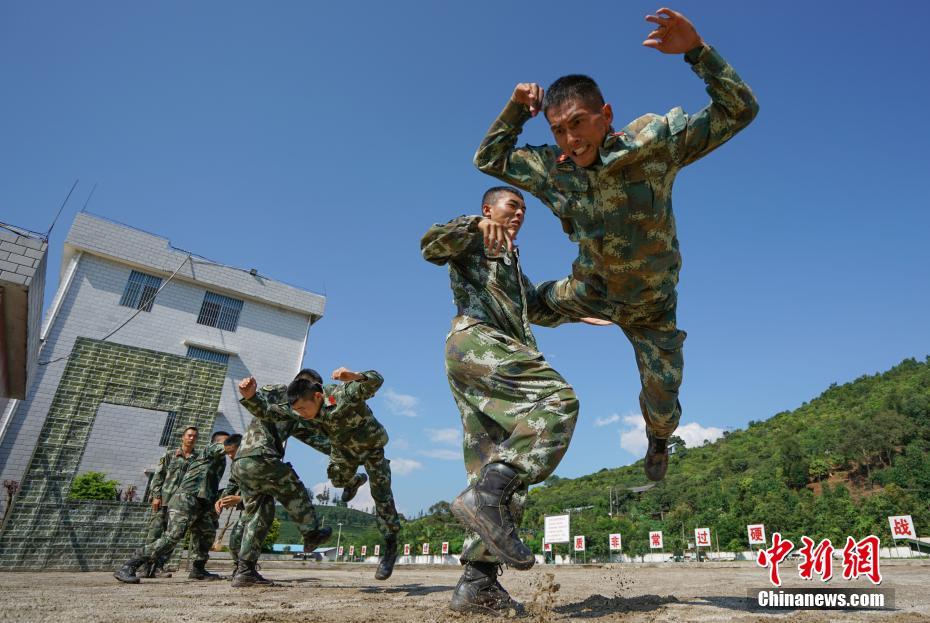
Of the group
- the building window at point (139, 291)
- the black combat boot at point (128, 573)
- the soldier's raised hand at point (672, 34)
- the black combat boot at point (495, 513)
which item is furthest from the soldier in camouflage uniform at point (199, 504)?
the building window at point (139, 291)

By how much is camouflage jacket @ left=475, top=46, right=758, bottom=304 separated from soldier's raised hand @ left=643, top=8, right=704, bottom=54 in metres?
0.06

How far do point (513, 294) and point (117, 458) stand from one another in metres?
22.4

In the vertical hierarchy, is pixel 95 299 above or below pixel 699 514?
above

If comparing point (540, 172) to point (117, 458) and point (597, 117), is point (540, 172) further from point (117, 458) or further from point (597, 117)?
point (117, 458)

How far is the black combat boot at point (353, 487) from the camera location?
17.7ft

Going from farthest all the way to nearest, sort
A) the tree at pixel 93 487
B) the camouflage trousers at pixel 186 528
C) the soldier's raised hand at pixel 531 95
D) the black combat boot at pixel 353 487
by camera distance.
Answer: the tree at pixel 93 487, the camouflage trousers at pixel 186 528, the black combat boot at pixel 353 487, the soldier's raised hand at pixel 531 95

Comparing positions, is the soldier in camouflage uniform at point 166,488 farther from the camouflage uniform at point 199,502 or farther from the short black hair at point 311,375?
the short black hair at point 311,375

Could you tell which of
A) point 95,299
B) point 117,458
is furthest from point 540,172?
point 95,299

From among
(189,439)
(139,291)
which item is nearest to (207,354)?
(139,291)

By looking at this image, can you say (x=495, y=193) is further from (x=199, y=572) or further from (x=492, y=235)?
(x=199, y=572)

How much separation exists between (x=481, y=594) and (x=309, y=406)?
262 centimetres

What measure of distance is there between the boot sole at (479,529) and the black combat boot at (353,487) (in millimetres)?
3459

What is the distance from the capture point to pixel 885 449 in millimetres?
64438

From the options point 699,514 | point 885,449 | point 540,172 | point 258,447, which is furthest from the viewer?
point 885,449
